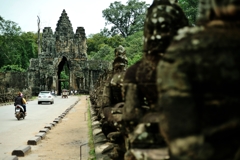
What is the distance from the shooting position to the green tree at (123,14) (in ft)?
241

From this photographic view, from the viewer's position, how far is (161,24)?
3.34 metres

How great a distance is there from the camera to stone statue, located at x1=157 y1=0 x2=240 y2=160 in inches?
70.9

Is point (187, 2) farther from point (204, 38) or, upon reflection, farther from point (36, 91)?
point (204, 38)

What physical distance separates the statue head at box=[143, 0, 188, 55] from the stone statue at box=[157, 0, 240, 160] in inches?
56.3

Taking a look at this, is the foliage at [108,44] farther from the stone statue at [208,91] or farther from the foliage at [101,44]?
the stone statue at [208,91]

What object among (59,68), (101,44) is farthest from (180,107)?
(101,44)

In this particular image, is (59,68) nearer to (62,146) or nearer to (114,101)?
(62,146)

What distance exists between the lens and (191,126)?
6.04ft

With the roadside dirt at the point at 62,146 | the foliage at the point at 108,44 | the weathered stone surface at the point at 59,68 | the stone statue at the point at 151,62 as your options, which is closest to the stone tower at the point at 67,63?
the weathered stone surface at the point at 59,68

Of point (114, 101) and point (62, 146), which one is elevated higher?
point (114, 101)

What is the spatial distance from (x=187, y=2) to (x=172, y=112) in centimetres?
3214

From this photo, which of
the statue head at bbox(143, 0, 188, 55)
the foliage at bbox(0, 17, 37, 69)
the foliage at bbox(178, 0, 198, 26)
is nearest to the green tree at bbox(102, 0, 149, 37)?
the foliage at bbox(0, 17, 37, 69)

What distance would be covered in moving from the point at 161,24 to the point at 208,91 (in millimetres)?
1620

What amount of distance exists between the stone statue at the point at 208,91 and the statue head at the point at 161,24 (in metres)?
1.43
